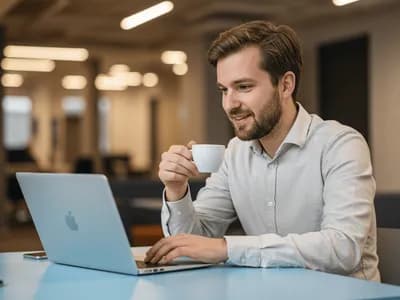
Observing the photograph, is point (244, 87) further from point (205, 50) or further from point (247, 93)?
point (205, 50)

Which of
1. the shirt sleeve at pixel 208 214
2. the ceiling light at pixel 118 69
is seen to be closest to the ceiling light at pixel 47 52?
the ceiling light at pixel 118 69

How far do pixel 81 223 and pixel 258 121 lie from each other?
1.90 ft

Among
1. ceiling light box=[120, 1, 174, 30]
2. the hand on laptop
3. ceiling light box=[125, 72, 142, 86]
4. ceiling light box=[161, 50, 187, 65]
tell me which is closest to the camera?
the hand on laptop

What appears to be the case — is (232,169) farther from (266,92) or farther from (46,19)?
(46,19)

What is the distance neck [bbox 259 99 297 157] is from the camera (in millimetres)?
2137

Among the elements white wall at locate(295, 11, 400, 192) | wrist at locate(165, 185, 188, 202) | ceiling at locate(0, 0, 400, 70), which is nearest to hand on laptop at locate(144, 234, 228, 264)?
wrist at locate(165, 185, 188, 202)

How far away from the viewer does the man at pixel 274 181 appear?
70.2 inches

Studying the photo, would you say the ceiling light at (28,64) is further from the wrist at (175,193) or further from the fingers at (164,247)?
the fingers at (164,247)

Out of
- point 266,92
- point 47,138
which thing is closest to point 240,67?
point 266,92

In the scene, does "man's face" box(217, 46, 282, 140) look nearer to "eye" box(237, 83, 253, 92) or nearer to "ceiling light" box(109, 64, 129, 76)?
"eye" box(237, 83, 253, 92)

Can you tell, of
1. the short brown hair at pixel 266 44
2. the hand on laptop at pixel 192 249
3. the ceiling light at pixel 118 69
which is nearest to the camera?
the hand on laptop at pixel 192 249

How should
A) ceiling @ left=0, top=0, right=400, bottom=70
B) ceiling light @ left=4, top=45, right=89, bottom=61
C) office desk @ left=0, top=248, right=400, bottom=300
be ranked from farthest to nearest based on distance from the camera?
ceiling light @ left=4, top=45, right=89, bottom=61, ceiling @ left=0, top=0, right=400, bottom=70, office desk @ left=0, top=248, right=400, bottom=300

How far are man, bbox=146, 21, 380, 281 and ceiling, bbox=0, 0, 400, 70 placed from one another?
716 centimetres

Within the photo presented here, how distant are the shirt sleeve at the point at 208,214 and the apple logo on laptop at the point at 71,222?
38cm
